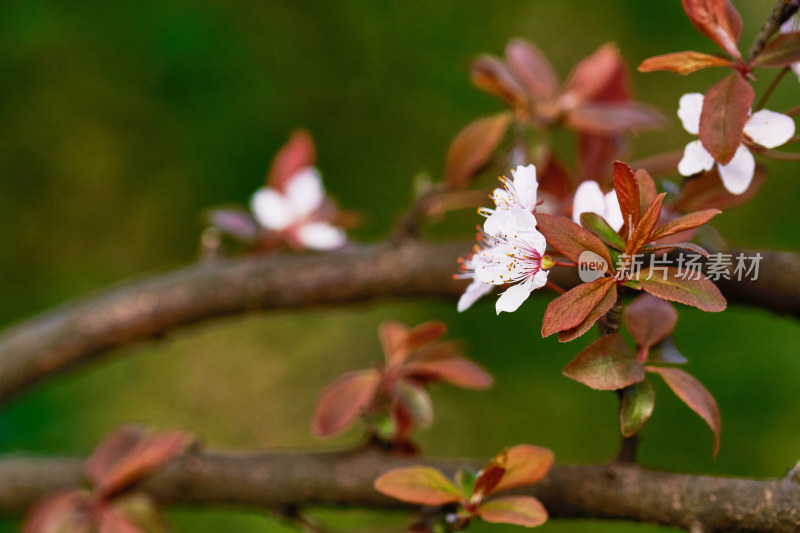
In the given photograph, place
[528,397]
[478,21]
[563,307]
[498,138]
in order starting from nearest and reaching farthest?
[563,307] → [498,138] → [528,397] → [478,21]

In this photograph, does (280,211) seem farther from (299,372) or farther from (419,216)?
(299,372)

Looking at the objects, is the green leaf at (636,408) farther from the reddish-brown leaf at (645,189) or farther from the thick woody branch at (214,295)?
the thick woody branch at (214,295)

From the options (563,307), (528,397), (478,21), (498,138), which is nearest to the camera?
(563,307)

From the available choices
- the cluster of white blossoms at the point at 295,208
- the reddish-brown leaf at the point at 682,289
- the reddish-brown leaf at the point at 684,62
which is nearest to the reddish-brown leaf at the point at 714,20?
the reddish-brown leaf at the point at 684,62

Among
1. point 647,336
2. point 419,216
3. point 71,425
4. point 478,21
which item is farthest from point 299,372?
point 647,336

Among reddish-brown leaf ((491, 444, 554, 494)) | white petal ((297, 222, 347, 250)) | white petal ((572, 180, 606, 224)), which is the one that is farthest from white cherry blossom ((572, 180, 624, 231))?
white petal ((297, 222, 347, 250))

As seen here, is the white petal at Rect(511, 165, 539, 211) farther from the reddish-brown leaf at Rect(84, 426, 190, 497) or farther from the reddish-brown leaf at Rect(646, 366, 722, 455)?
the reddish-brown leaf at Rect(84, 426, 190, 497)
